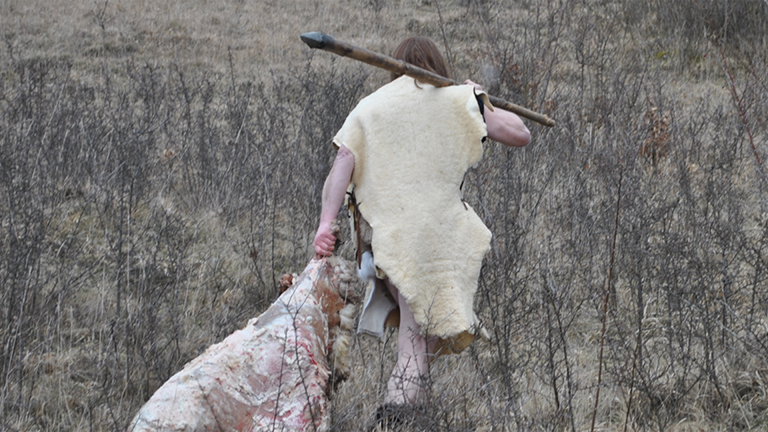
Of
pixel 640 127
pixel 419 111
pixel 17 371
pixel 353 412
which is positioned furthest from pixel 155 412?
pixel 640 127

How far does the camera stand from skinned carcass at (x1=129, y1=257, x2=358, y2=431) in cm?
231

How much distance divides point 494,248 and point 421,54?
1.47 metres

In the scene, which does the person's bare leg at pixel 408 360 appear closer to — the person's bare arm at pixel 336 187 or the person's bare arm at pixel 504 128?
the person's bare arm at pixel 336 187

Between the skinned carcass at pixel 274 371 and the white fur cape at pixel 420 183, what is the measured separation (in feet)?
0.89

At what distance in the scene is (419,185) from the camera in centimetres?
286

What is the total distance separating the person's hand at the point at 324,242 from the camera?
2699 mm

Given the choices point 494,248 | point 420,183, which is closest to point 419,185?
point 420,183

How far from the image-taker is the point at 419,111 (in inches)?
112

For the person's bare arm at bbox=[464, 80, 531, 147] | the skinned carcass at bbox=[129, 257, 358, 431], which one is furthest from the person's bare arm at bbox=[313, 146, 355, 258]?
the person's bare arm at bbox=[464, 80, 531, 147]

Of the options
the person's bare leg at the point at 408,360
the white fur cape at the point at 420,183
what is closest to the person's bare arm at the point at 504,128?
the white fur cape at the point at 420,183

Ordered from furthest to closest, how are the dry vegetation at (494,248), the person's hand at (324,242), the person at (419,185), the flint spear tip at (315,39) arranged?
the dry vegetation at (494,248), the person at (419,185), the person's hand at (324,242), the flint spear tip at (315,39)

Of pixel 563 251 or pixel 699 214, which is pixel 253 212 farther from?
pixel 699 214

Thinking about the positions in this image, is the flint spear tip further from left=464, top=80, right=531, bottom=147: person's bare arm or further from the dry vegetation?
the dry vegetation

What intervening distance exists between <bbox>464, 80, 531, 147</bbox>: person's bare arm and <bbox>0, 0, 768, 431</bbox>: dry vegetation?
1.61 feet
